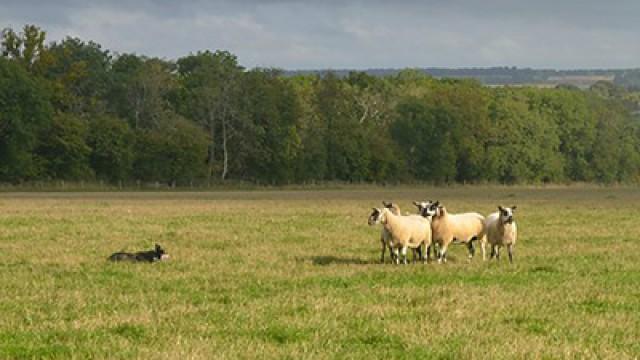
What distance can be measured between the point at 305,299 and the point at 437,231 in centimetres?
850

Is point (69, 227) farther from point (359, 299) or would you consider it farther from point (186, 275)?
point (359, 299)

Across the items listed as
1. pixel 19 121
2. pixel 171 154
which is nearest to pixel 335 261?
pixel 19 121

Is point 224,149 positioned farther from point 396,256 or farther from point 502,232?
point 396,256

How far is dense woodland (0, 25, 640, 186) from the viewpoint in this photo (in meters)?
88.8

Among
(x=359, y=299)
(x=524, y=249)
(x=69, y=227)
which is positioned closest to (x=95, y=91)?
(x=69, y=227)

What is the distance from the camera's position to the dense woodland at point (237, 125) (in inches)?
3494

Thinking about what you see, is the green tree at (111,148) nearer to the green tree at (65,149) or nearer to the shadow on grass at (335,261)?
the green tree at (65,149)

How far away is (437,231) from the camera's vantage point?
2512cm

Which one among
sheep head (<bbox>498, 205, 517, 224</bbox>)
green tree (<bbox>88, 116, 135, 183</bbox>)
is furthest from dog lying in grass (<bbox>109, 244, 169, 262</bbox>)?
green tree (<bbox>88, 116, 135, 183</bbox>)

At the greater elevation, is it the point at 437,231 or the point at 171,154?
the point at 171,154

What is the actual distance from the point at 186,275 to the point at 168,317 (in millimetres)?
5828

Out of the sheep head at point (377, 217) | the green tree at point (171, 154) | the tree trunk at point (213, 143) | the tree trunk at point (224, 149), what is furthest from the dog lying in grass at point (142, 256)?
the tree trunk at point (224, 149)

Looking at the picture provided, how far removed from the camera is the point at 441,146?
108125 millimetres

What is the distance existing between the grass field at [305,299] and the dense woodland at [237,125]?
194ft
